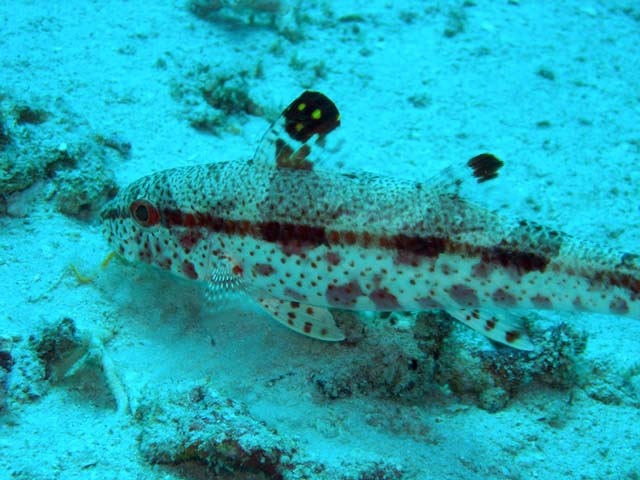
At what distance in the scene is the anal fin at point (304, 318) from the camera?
400 centimetres

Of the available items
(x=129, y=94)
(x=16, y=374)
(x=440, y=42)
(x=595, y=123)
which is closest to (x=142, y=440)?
(x=16, y=374)

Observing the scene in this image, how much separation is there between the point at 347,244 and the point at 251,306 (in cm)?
136

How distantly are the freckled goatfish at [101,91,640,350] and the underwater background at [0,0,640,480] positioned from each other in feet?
0.96

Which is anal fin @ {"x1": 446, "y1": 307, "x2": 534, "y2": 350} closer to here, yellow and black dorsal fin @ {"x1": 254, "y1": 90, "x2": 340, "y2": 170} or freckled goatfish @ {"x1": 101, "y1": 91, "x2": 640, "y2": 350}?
freckled goatfish @ {"x1": 101, "y1": 91, "x2": 640, "y2": 350}

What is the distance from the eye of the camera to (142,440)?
309 centimetres

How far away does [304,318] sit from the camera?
4.05 metres

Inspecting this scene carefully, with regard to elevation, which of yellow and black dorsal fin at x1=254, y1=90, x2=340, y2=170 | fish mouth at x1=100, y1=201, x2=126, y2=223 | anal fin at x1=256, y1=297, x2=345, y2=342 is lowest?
anal fin at x1=256, y1=297, x2=345, y2=342

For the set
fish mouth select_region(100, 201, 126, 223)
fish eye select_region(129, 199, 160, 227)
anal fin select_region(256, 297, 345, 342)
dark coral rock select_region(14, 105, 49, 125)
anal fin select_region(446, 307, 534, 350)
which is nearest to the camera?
anal fin select_region(446, 307, 534, 350)

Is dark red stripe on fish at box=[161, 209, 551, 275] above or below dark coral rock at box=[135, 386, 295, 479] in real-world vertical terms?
above

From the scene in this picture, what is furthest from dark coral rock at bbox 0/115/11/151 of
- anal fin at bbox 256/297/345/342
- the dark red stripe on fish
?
anal fin at bbox 256/297/345/342

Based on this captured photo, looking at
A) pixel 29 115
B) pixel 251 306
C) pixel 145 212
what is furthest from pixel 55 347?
pixel 29 115

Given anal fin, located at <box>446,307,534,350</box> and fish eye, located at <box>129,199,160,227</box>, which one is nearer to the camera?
anal fin, located at <box>446,307,534,350</box>

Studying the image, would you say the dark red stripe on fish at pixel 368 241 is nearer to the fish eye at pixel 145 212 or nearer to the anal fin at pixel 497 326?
the fish eye at pixel 145 212

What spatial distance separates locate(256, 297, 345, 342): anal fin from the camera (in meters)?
4.00
